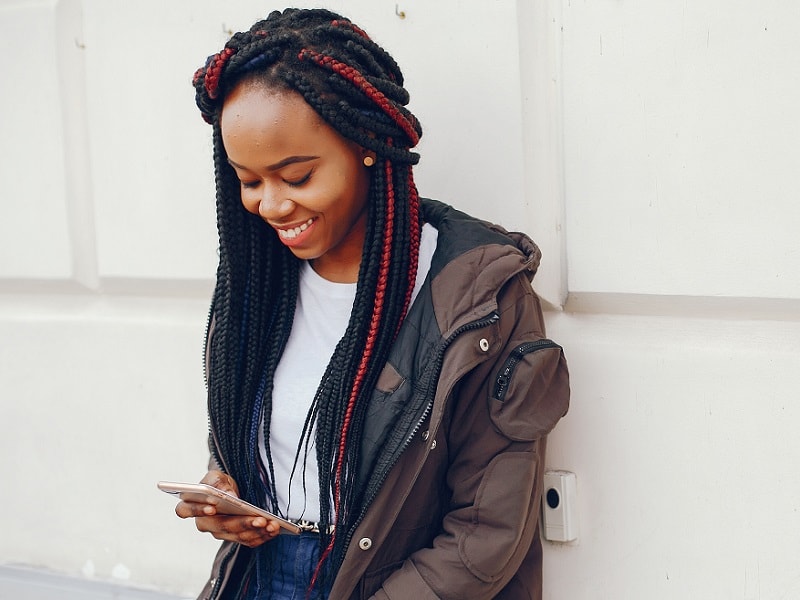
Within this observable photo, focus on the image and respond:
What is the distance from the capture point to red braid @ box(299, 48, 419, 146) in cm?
164

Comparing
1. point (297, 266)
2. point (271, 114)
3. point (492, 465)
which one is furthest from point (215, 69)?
point (492, 465)

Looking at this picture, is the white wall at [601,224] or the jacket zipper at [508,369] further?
the white wall at [601,224]

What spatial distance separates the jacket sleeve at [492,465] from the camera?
1.68 m

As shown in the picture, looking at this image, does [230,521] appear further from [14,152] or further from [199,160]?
[14,152]

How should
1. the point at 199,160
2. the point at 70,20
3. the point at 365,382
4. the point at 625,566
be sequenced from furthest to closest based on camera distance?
the point at 70,20
the point at 199,160
the point at 625,566
the point at 365,382

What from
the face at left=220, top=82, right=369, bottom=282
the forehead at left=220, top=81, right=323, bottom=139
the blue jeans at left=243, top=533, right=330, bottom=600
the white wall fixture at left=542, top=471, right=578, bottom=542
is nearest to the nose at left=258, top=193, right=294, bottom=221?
the face at left=220, top=82, right=369, bottom=282

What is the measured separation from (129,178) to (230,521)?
3.74ft

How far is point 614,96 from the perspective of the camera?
191 centimetres

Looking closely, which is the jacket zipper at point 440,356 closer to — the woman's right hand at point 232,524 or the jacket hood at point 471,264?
the jacket hood at point 471,264

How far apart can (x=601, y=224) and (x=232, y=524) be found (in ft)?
2.88

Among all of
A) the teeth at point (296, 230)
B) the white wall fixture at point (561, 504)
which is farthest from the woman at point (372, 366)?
the white wall fixture at point (561, 504)

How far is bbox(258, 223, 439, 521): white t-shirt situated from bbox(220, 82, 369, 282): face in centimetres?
15

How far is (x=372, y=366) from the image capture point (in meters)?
1.75

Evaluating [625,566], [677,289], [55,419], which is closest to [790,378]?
[677,289]
